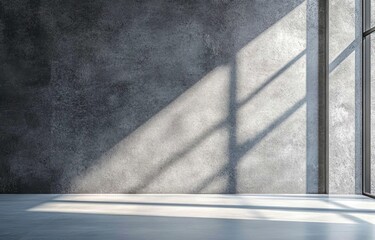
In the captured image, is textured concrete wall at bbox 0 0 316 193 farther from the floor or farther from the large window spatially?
the large window

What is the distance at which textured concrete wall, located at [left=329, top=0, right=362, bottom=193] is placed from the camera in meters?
9.27

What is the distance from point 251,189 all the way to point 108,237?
4549mm

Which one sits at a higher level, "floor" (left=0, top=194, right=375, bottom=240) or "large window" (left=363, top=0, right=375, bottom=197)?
"large window" (left=363, top=0, right=375, bottom=197)

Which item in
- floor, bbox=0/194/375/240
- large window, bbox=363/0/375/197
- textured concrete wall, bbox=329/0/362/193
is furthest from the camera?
textured concrete wall, bbox=329/0/362/193

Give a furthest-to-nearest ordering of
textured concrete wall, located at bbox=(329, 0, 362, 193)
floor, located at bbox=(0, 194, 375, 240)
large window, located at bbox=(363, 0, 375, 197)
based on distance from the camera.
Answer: textured concrete wall, located at bbox=(329, 0, 362, 193), large window, located at bbox=(363, 0, 375, 197), floor, located at bbox=(0, 194, 375, 240)

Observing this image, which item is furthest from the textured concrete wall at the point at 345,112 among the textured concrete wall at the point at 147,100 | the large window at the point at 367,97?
the textured concrete wall at the point at 147,100

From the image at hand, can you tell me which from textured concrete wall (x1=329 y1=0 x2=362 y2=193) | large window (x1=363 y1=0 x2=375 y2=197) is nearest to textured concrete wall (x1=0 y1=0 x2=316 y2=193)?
textured concrete wall (x1=329 y1=0 x2=362 y2=193)

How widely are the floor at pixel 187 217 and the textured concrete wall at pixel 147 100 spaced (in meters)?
0.52

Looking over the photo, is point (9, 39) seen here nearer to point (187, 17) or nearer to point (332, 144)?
point (187, 17)

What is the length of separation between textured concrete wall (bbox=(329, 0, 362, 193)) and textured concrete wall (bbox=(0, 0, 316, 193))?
458 millimetres

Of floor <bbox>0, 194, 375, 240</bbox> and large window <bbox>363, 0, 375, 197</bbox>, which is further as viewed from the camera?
large window <bbox>363, 0, 375, 197</bbox>

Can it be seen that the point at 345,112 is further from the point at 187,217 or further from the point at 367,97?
the point at 187,217

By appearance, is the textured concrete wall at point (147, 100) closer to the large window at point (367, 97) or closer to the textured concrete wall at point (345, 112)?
the textured concrete wall at point (345, 112)

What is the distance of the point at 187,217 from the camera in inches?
252
